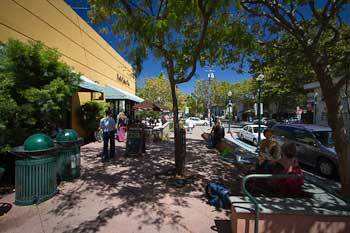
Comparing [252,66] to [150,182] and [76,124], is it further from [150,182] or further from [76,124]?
[76,124]

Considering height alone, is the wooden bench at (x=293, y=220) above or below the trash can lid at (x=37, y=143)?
below

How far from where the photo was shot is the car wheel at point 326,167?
686 centimetres

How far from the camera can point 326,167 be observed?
6992 millimetres

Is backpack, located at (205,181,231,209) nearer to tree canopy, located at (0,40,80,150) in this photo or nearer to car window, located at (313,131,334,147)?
tree canopy, located at (0,40,80,150)

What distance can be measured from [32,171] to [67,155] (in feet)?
4.25

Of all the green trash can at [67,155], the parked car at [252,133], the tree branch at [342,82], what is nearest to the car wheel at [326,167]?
the tree branch at [342,82]

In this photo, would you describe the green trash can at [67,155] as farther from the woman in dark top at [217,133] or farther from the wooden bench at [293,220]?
the woman in dark top at [217,133]

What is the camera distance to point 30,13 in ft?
26.2

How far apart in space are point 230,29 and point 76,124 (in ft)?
30.5

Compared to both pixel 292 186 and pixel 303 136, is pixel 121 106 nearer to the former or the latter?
pixel 303 136

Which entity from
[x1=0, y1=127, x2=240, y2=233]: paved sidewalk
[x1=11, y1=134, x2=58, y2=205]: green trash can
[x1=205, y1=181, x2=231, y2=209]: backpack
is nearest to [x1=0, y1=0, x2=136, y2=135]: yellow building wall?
[x1=0, y1=127, x2=240, y2=233]: paved sidewalk

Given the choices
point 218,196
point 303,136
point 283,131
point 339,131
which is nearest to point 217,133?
point 283,131

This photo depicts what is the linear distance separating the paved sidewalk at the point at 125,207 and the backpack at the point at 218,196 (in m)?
0.15

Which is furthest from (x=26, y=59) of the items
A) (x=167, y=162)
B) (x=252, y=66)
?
(x=252, y=66)
